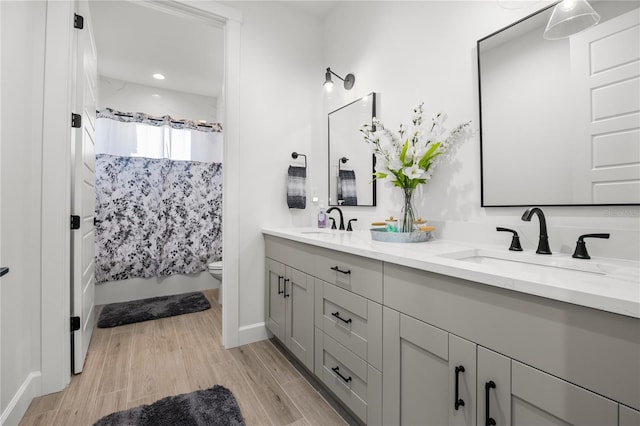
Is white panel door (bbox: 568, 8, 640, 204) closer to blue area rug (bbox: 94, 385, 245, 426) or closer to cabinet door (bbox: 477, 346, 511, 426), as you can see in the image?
cabinet door (bbox: 477, 346, 511, 426)

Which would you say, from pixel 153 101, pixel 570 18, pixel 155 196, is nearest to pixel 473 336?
pixel 570 18

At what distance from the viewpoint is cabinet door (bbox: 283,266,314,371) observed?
5.62ft

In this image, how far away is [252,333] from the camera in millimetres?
2283

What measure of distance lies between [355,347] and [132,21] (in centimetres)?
319

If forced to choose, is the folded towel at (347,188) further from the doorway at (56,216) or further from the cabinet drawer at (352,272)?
→ the doorway at (56,216)

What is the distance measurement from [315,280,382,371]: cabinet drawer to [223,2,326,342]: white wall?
0.87 meters

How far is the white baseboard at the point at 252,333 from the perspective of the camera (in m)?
2.24

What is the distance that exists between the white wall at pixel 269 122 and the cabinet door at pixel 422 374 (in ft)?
4.54

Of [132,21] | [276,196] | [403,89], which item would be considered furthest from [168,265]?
[403,89]

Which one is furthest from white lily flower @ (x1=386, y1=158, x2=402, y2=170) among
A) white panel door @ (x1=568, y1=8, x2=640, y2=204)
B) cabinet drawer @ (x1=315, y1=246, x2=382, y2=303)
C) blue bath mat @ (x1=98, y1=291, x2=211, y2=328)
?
blue bath mat @ (x1=98, y1=291, x2=211, y2=328)

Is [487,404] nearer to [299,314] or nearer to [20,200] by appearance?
[299,314]

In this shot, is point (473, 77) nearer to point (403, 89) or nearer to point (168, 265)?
point (403, 89)

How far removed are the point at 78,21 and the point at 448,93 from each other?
7.29ft

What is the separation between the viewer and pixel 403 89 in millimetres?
1875
